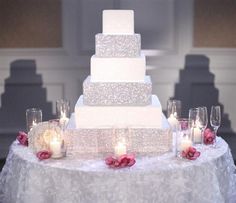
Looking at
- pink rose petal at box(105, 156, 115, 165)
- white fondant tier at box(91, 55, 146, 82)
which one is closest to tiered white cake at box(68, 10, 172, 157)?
white fondant tier at box(91, 55, 146, 82)

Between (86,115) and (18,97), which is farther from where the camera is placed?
(18,97)

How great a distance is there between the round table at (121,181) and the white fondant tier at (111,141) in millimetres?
95

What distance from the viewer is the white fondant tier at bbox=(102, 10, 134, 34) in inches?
96.0

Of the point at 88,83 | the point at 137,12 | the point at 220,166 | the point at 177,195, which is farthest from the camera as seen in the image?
the point at 137,12

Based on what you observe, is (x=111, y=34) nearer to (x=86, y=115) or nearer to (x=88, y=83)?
(x=88, y=83)

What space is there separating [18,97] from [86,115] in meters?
2.14

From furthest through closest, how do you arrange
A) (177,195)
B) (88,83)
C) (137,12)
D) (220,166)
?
(137,12)
(88,83)
(220,166)
(177,195)

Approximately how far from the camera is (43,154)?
2.17 m

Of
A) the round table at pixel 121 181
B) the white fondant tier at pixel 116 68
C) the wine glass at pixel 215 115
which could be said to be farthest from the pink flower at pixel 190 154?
the white fondant tier at pixel 116 68

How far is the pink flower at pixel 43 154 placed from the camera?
7.09 feet

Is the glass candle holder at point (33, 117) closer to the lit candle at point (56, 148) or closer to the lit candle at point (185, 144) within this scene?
the lit candle at point (56, 148)

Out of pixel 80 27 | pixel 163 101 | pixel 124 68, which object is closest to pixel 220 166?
pixel 124 68

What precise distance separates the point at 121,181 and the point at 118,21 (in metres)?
0.94

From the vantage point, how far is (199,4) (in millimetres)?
4219
